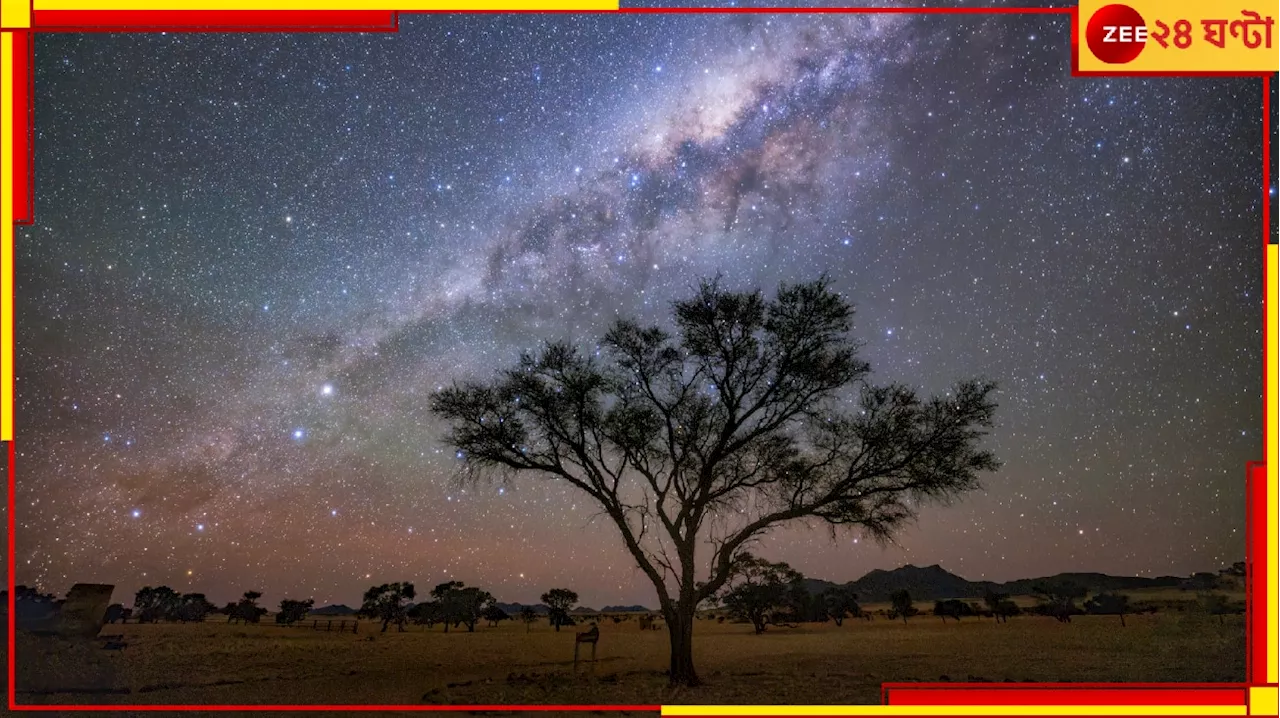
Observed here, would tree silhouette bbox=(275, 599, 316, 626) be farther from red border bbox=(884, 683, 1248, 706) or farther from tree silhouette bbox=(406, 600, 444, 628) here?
red border bbox=(884, 683, 1248, 706)

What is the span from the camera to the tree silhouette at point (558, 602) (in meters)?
62.3

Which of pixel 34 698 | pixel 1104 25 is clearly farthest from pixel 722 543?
pixel 34 698

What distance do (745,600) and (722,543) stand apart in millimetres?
32945

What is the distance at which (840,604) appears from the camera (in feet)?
235

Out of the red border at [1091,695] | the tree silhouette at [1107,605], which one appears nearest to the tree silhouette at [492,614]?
the tree silhouette at [1107,605]

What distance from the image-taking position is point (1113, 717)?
571 inches

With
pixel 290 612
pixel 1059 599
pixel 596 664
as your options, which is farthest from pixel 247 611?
pixel 1059 599

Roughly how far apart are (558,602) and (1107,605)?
154 feet

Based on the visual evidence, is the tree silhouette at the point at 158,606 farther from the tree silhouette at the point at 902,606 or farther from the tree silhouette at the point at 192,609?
the tree silhouette at the point at 902,606

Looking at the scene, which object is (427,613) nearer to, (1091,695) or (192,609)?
(192,609)

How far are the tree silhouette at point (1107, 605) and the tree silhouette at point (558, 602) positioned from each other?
137 feet

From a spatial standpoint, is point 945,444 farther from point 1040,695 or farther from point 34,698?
point 34,698

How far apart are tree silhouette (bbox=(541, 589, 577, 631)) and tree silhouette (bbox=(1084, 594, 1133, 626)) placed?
4191cm

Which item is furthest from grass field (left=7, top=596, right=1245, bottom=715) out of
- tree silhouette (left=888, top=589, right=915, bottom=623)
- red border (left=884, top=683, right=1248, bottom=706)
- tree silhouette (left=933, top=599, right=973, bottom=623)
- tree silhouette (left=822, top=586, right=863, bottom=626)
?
tree silhouette (left=888, top=589, right=915, bottom=623)
